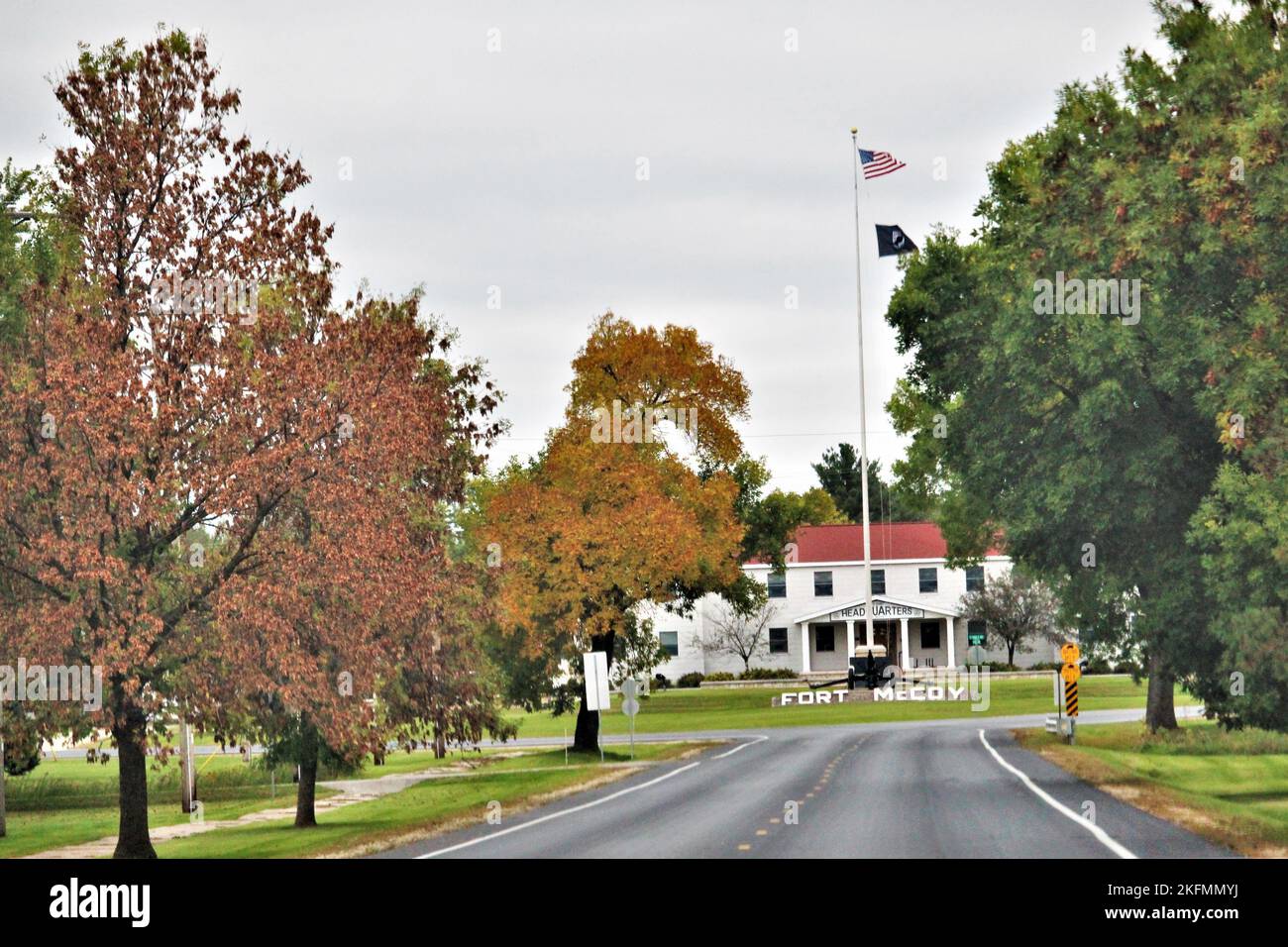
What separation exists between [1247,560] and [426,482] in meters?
13.6

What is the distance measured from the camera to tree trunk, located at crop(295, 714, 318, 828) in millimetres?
26112

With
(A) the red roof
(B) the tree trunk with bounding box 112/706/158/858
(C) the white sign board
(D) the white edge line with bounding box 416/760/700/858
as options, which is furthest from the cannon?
(B) the tree trunk with bounding box 112/706/158/858

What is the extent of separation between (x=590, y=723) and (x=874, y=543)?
4782cm

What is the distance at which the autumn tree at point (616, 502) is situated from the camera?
44750mm

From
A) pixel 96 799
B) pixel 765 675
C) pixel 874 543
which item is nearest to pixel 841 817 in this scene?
pixel 96 799

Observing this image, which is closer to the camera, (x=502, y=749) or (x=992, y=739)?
(x=992, y=739)

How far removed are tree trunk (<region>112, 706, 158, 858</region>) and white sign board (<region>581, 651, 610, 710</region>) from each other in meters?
15.8

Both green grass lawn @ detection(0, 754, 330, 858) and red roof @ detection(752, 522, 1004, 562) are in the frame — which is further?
red roof @ detection(752, 522, 1004, 562)

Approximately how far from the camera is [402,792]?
3566 cm

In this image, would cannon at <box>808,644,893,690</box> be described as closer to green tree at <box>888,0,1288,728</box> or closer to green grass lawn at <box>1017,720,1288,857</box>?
green grass lawn at <box>1017,720,1288,857</box>

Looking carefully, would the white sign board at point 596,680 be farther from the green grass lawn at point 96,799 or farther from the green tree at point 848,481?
the green tree at point 848,481

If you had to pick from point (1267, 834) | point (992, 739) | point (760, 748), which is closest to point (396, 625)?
point (1267, 834)
